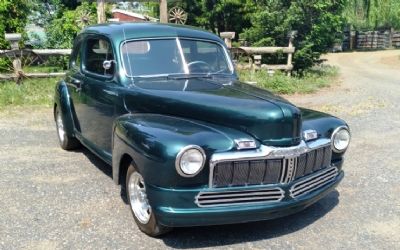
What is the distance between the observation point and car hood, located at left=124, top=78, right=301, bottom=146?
12.8 feet

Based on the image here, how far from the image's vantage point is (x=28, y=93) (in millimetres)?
10914

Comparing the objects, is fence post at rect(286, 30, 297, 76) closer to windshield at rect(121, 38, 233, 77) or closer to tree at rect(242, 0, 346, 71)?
tree at rect(242, 0, 346, 71)

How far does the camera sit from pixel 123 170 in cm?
439

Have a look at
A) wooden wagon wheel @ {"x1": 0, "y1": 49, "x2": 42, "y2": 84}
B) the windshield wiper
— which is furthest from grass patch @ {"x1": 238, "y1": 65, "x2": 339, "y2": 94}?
the windshield wiper

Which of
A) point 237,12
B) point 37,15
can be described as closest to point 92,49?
point 237,12

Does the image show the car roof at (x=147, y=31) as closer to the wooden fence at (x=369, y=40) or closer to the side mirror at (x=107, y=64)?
the side mirror at (x=107, y=64)

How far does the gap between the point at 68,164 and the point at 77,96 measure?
37.2 inches

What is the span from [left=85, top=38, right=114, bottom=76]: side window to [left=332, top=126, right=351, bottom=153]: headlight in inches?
95.9

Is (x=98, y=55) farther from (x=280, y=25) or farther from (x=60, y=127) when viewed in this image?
(x=280, y=25)

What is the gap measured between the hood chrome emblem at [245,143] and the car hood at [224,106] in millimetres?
107

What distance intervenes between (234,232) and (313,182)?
0.85 m

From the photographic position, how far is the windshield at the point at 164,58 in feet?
16.2

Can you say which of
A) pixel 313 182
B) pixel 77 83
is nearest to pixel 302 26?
pixel 77 83

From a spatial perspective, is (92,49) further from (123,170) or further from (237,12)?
(237,12)
